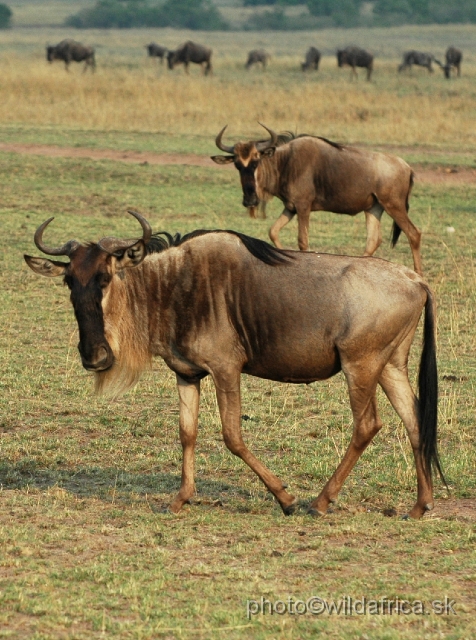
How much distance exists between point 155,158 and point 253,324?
41.9ft

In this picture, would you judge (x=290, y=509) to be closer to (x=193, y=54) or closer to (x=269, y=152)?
(x=269, y=152)

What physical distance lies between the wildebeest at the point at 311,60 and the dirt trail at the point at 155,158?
964 inches

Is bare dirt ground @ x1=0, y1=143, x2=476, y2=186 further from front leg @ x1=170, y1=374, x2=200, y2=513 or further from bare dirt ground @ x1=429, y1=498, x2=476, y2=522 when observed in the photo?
front leg @ x1=170, y1=374, x2=200, y2=513

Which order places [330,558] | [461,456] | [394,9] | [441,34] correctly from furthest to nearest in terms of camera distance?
[394,9]
[441,34]
[461,456]
[330,558]

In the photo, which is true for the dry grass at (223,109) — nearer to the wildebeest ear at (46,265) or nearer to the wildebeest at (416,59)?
the wildebeest at (416,59)

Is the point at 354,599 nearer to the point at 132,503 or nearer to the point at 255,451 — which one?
the point at 132,503

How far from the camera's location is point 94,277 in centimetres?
480

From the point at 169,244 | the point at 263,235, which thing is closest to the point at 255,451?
the point at 169,244

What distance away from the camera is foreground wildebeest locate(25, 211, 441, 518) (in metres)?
4.86

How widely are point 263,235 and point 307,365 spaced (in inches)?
295

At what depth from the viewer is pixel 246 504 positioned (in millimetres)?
5117

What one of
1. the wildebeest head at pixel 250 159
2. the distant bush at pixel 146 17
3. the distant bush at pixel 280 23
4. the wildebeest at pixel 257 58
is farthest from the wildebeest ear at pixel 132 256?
the distant bush at pixel 146 17

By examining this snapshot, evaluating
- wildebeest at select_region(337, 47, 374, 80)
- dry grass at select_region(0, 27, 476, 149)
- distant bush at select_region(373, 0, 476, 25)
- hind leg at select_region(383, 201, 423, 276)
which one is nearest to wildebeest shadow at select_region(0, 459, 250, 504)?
hind leg at select_region(383, 201, 423, 276)

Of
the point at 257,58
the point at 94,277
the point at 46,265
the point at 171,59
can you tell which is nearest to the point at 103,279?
the point at 94,277
